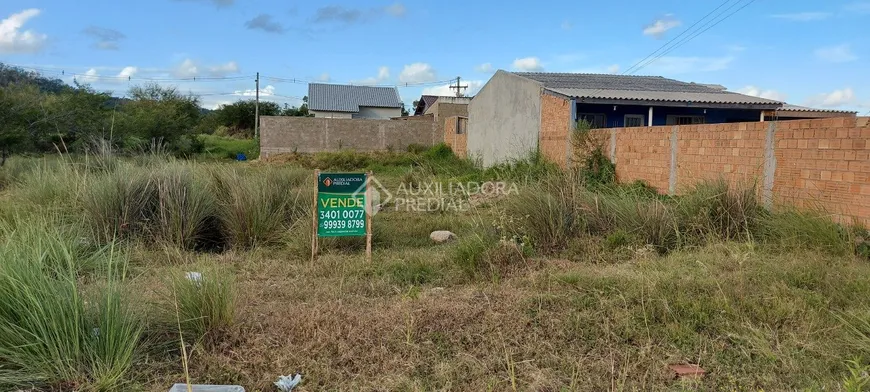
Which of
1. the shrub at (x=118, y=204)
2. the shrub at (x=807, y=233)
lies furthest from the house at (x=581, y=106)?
the shrub at (x=118, y=204)

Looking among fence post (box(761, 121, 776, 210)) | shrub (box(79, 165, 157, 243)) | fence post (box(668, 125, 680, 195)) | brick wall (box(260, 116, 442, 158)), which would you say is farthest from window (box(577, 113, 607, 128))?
shrub (box(79, 165, 157, 243))

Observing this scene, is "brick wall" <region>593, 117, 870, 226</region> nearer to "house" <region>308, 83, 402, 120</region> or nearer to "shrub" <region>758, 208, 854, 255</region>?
"shrub" <region>758, 208, 854, 255</region>

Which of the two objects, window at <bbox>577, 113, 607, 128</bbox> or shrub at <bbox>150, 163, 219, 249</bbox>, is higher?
window at <bbox>577, 113, 607, 128</bbox>

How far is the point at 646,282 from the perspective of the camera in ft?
13.1

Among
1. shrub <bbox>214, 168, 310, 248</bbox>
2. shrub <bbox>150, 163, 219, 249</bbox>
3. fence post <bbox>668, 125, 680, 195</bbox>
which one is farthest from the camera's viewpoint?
fence post <bbox>668, 125, 680, 195</bbox>

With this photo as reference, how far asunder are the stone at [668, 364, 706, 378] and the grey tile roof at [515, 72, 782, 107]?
37.3 feet

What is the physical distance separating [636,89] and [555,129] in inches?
191

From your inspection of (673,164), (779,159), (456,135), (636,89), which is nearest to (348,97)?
(456,135)

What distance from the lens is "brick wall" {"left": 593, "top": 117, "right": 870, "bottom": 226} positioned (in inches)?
218

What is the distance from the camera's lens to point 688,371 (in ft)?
9.11

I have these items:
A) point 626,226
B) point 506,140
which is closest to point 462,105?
point 506,140

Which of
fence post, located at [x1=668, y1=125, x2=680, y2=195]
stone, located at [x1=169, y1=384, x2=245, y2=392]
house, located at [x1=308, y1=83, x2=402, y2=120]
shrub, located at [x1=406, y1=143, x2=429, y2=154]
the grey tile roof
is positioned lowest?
stone, located at [x1=169, y1=384, x2=245, y2=392]

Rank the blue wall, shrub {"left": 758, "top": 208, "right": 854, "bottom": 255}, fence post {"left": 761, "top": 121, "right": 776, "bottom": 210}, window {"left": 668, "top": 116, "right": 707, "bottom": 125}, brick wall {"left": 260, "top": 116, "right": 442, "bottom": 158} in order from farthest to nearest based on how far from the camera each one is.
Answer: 1. brick wall {"left": 260, "top": 116, "right": 442, "bottom": 158}
2. window {"left": 668, "top": 116, "right": 707, "bottom": 125}
3. the blue wall
4. fence post {"left": 761, "top": 121, "right": 776, "bottom": 210}
5. shrub {"left": 758, "top": 208, "right": 854, "bottom": 255}

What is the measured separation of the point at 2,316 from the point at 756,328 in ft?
15.1
